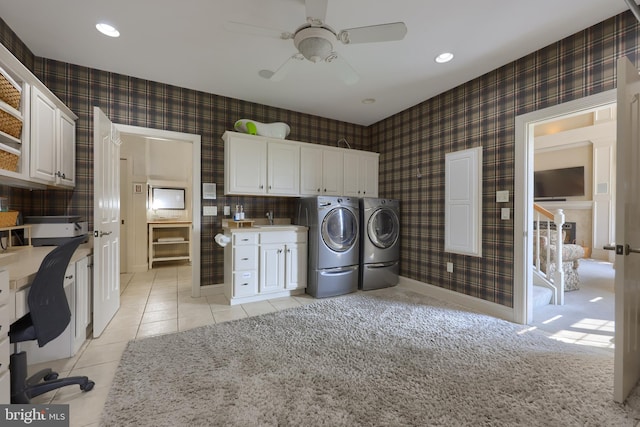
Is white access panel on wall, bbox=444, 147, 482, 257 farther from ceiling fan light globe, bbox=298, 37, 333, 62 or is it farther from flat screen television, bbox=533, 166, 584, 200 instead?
flat screen television, bbox=533, 166, 584, 200

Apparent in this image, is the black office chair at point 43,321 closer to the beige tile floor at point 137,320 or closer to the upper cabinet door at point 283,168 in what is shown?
the beige tile floor at point 137,320

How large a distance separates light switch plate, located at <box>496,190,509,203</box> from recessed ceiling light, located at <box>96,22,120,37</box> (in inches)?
153

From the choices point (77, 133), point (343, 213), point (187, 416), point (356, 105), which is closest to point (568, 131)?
point (356, 105)

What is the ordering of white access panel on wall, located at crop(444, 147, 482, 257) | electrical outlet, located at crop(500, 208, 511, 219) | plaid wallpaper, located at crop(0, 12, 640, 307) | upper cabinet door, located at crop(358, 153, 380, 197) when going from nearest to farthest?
plaid wallpaper, located at crop(0, 12, 640, 307) < electrical outlet, located at crop(500, 208, 511, 219) < white access panel on wall, located at crop(444, 147, 482, 257) < upper cabinet door, located at crop(358, 153, 380, 197)

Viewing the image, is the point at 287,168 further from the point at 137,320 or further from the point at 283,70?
the point at 137,320

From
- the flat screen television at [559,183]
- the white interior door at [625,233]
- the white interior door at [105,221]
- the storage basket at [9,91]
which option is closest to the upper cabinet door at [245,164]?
the white interior door at [105,221]

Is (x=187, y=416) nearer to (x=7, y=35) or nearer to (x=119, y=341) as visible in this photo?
(x=119, y=341)

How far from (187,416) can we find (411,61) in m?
3.32

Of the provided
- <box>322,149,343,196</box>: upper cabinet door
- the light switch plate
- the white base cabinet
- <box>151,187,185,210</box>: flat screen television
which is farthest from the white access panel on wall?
<box>151,187,185,210</box>: flat screen television

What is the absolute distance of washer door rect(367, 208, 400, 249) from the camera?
380 centimetres

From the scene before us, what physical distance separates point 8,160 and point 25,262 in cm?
74

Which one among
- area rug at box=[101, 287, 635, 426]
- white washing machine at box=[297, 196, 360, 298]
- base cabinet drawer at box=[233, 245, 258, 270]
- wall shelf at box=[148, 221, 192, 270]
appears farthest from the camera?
wall shelf at box=[148, 221, 192, 270]

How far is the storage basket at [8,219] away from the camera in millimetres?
2031

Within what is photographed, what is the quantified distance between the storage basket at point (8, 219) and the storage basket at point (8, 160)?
0.42 m
